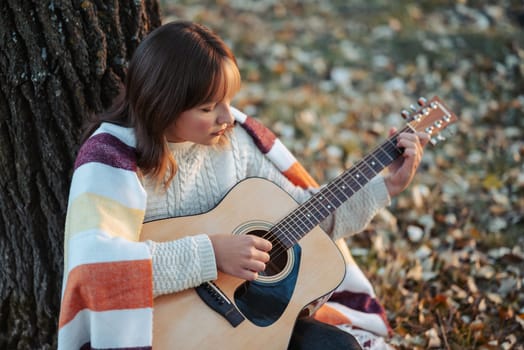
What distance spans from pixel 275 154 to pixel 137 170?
1.94 feet

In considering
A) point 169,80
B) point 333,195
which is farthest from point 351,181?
point 169,80

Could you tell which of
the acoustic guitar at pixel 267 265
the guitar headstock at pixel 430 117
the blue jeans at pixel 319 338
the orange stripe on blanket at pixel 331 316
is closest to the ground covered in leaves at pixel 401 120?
the orange stripe on blanket at pixel 331 316

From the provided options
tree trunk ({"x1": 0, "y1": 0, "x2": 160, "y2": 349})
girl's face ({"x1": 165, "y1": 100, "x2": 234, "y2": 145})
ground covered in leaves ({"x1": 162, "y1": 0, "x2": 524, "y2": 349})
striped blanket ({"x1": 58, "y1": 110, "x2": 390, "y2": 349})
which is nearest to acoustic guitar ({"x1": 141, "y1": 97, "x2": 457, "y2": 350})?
striped blanket ({"x1": 58, "y1": 110, "x2": 390, "y2": 349})

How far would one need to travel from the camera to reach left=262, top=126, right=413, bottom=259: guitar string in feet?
6.72

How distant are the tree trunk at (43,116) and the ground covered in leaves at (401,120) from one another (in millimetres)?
1456

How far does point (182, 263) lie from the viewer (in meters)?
1.83

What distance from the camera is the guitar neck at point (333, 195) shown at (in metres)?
2.05

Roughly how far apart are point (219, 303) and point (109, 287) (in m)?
0.35

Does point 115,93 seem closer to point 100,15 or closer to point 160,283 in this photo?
point 100,15

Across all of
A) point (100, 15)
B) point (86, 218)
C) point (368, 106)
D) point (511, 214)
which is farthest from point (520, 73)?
point (86, 218)

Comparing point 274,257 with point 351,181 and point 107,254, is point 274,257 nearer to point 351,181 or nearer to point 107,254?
point 351,181

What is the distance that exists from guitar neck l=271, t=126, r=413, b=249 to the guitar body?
0.11 ft

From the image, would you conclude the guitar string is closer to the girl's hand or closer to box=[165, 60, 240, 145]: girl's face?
the girl's hand

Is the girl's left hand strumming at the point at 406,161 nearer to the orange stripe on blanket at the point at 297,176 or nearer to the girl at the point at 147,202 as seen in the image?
the orange stripe on blanket at the point at 297,176
